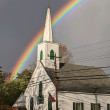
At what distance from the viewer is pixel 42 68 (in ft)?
119

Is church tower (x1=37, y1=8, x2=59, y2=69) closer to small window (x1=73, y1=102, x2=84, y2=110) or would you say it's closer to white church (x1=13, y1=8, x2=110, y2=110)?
white church (x1=13, y1=8, x2=110, y2=110)

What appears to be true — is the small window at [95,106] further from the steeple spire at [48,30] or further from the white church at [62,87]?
the steeple spire at [48,30]

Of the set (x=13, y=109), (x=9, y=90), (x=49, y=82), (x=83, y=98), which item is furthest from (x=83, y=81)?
(x=9, y=90)

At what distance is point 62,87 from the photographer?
3291 cm

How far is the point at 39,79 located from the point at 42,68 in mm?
2038

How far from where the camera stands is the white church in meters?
32.7

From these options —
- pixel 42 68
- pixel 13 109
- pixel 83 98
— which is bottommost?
pixel 13 109

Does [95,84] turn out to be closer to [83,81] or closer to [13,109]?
[83,81]

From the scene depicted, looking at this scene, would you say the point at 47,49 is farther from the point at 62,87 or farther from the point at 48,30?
the point at 62,87

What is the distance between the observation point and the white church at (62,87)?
3269 centimetres

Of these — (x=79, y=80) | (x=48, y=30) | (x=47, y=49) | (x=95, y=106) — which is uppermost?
(x=48, y=30)

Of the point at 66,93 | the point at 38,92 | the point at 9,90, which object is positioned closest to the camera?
the point at 66,93

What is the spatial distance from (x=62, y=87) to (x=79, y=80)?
5.00m

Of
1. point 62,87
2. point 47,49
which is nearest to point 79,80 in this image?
point 62,87
